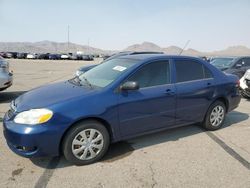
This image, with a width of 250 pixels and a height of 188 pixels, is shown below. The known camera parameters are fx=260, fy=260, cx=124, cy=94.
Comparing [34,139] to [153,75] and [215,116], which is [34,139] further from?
[215,116]

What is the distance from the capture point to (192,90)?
4.93 m

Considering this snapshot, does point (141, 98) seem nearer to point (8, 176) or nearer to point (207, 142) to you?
point (207, 142)

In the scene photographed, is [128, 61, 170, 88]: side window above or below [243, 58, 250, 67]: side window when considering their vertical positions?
above

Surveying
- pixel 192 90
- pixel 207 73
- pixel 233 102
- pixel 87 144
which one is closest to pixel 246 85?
pixel 233 102

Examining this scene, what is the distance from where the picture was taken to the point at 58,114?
3.57 metres

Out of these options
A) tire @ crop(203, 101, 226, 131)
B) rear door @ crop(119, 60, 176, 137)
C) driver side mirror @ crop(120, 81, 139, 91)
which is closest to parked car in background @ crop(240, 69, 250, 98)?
tire @ crop(203, 101, 226, 131)

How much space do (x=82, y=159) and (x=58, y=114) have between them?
0.79m

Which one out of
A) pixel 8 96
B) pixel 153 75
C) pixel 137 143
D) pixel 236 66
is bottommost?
pixel 8 96

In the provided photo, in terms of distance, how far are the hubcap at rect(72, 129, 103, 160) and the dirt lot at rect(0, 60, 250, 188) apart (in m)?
0.18

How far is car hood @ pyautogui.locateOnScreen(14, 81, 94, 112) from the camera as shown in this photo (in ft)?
12.3

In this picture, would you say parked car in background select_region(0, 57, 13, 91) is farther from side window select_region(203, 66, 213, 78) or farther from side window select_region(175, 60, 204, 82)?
side window select_region(203, 66, 213, 78)

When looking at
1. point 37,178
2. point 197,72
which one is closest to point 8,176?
point 37,178

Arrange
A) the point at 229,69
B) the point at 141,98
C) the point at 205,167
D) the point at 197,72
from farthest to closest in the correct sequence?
the point at 229,69, the point at 197,72, the point at 141,98, the point at 205,167

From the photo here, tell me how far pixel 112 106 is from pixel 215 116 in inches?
103
